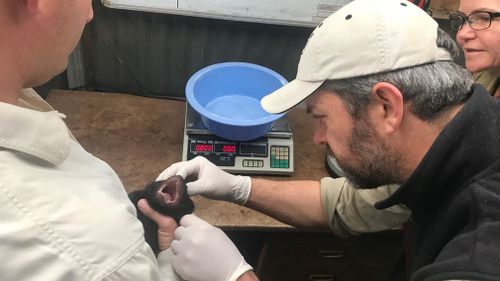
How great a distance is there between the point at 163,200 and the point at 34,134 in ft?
1.86

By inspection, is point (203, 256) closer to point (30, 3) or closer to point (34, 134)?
point (34, 134)

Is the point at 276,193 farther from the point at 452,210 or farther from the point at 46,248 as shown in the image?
the point at 46,248

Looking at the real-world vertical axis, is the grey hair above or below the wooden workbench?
above

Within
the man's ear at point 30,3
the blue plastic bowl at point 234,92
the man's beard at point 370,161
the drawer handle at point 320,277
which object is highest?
the man's ear at point 30,3

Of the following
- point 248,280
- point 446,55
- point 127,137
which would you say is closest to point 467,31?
point 446,55

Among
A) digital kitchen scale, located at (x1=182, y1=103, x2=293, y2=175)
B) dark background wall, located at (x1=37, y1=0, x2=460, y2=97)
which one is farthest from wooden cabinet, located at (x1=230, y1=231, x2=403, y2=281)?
dark background wall, located at (x1=37, y1=0, x2=460, y2=97)

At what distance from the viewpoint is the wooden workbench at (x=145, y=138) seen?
1412mm

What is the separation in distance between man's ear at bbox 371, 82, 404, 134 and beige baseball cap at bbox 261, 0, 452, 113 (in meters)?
0.04

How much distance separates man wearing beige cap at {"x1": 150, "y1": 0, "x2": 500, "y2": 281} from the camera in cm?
90

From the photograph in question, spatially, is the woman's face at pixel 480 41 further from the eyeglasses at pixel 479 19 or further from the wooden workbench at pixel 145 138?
the wooden workbench at pixel 145 138

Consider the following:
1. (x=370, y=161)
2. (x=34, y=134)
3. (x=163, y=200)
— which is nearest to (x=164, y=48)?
(x=163, y=200)

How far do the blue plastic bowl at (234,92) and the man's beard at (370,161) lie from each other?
0.40 metres

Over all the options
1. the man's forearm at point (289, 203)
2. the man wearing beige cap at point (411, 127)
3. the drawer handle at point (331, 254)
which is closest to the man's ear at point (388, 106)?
the man wearing beige cap at point (411, 127)

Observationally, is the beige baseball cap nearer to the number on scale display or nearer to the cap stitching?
the cap stitching
